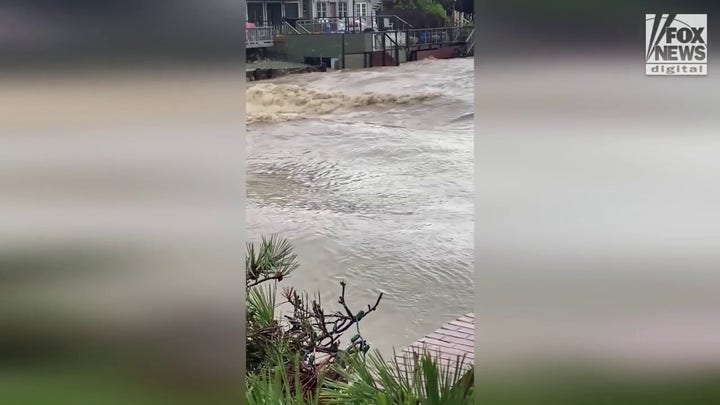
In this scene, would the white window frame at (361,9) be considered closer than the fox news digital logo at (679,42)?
No

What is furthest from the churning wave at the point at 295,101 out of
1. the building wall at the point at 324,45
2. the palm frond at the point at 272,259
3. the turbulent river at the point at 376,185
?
the palm frond at the point at 272,259

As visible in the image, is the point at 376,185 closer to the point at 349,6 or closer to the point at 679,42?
the point at 349,6

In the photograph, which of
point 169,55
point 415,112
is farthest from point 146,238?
point 415,112

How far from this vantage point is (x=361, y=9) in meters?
2.61

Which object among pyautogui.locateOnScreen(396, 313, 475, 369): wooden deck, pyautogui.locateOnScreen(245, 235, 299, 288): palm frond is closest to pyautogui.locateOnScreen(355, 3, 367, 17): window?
pyautogui.locateOnScreen(245, 235, 299, 288): palm frond

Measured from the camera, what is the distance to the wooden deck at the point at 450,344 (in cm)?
243

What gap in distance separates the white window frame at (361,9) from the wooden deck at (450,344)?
1.04 meters

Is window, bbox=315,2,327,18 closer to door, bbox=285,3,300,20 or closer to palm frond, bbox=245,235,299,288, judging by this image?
door, bbox=285,3,300,20

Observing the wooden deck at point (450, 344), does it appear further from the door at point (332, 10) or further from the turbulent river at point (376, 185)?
the door at point (332, 10)

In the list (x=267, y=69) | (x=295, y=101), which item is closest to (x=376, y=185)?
(x=295, y=101)

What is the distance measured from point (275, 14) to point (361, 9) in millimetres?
281

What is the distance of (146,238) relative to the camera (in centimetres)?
230

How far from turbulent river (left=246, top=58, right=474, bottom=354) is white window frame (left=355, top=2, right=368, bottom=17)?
0.62ft

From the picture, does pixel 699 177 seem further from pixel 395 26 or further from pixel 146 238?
pixel 146 238
